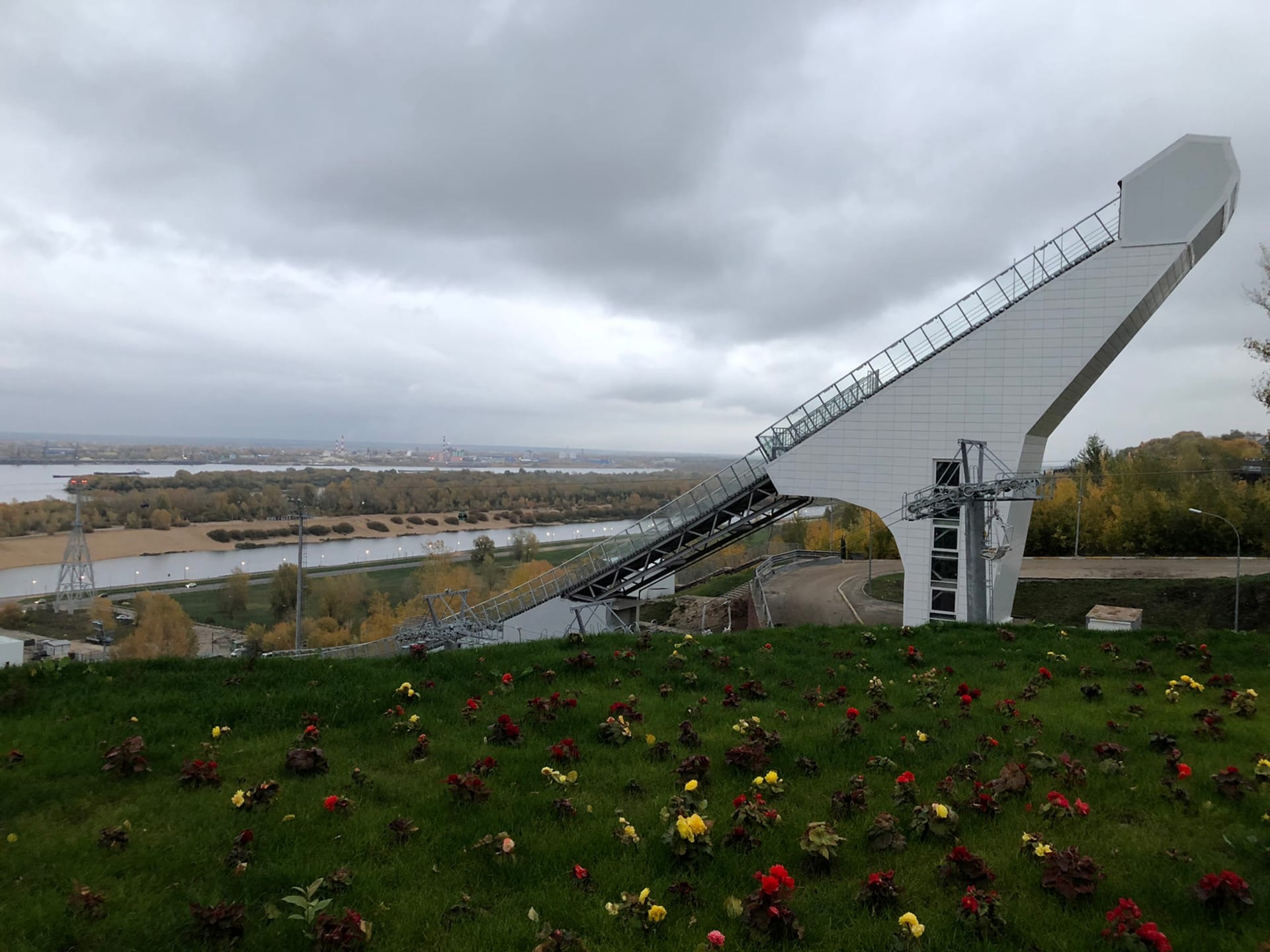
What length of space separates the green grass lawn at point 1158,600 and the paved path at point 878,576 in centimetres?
167

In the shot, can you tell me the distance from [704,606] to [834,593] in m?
6.25

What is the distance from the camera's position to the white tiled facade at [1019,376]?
17391 millimetres

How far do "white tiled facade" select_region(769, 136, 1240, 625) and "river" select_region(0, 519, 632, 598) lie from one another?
47249 millimetres

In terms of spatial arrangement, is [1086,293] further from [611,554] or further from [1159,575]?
[1159,575]

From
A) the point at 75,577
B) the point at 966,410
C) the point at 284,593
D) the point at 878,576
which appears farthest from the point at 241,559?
the point at 966,410

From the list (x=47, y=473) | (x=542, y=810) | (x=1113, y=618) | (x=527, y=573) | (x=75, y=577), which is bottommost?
(x=75, y=577)

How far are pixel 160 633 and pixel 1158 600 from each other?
49738mm

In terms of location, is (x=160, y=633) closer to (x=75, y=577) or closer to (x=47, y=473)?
(x=75, y=577)

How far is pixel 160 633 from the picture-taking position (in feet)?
136

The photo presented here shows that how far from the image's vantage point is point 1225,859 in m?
4.61

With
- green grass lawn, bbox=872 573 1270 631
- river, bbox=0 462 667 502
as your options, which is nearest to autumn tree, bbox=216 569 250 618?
green grass lawn, bbox=872 573 1270 631

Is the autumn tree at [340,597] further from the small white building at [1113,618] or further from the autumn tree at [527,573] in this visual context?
the small white building at [1113,618]

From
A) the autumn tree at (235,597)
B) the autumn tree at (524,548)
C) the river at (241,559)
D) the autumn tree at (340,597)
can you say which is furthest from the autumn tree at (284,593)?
the autumn tree at (524,548)

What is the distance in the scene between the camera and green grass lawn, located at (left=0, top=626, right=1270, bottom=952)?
410 centimetres
